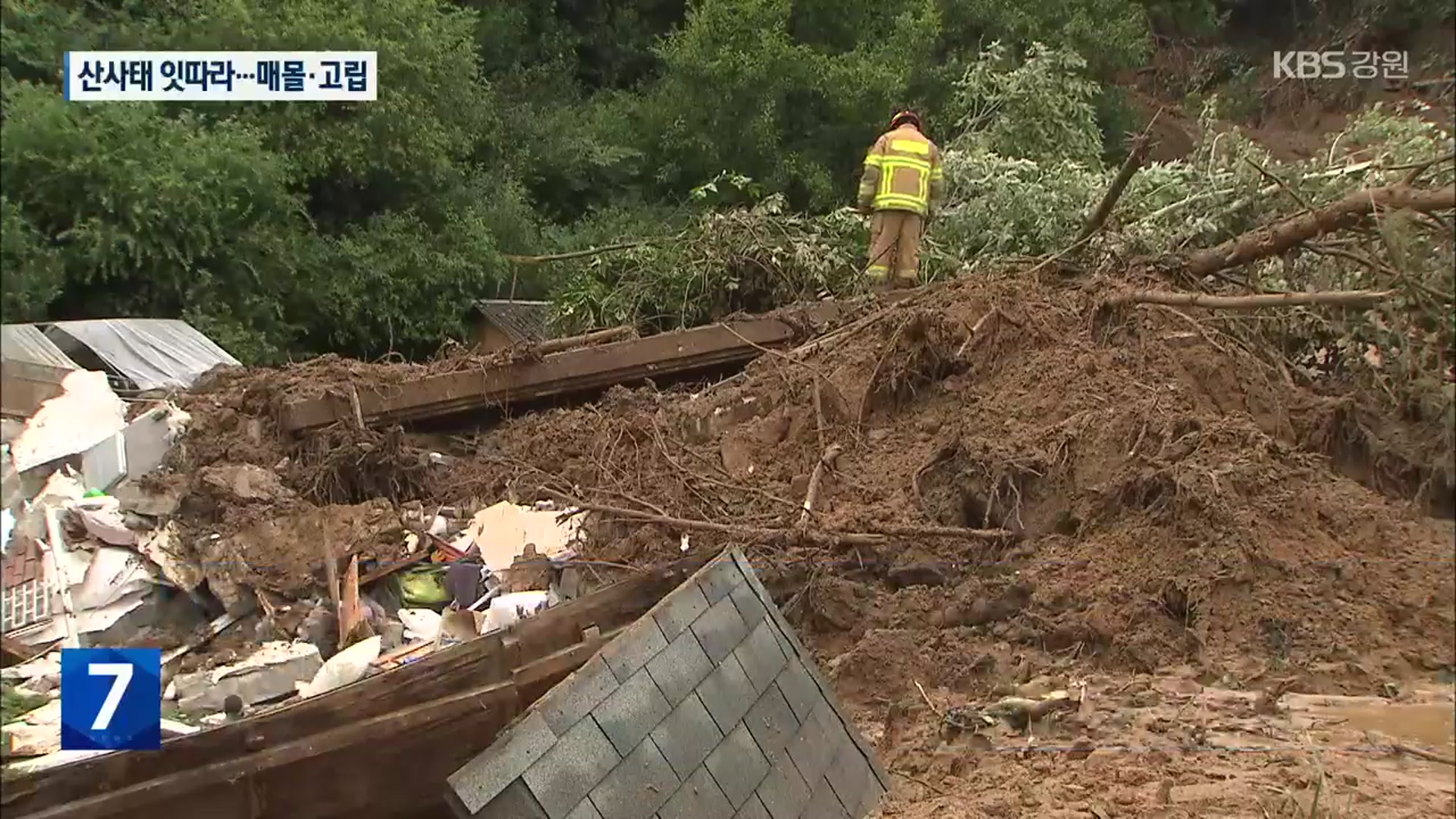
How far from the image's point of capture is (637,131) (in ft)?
12.0

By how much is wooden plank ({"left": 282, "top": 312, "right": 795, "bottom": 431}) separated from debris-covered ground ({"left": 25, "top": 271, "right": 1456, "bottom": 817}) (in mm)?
170

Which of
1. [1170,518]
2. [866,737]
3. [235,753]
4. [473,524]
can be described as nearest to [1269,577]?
[1170,518]

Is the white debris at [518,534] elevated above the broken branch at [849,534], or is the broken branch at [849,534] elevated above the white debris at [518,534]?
the broken branch at [849,534]

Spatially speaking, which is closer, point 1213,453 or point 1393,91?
point 1393,91

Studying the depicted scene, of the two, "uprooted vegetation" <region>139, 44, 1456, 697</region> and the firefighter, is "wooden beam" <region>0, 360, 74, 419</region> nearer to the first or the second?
"uprooted vegetation" <region>139, 44, 1456, 697</region>

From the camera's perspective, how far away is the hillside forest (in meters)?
2.21

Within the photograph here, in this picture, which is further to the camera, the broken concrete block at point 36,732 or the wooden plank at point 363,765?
the wooden plank at point 363,765

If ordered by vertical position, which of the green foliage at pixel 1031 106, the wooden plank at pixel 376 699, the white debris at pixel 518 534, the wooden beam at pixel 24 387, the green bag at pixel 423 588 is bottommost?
the green bag at pixel 423 588

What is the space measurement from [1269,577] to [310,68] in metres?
3.19

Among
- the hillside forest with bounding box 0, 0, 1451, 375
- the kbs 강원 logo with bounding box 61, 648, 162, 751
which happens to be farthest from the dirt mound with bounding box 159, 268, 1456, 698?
the kbs 강원 logo with bounding box 61, 648, 162, 751

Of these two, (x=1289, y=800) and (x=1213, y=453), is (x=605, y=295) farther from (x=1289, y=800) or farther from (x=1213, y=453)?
(x=1289, y=800)

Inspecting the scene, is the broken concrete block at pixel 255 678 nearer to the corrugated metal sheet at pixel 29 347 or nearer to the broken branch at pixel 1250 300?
the corrugated metal sheet at pixel 29 347

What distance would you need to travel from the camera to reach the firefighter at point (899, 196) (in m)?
5.90

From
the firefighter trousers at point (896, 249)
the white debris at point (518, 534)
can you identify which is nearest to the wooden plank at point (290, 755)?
the white debris at point (518, 534)
